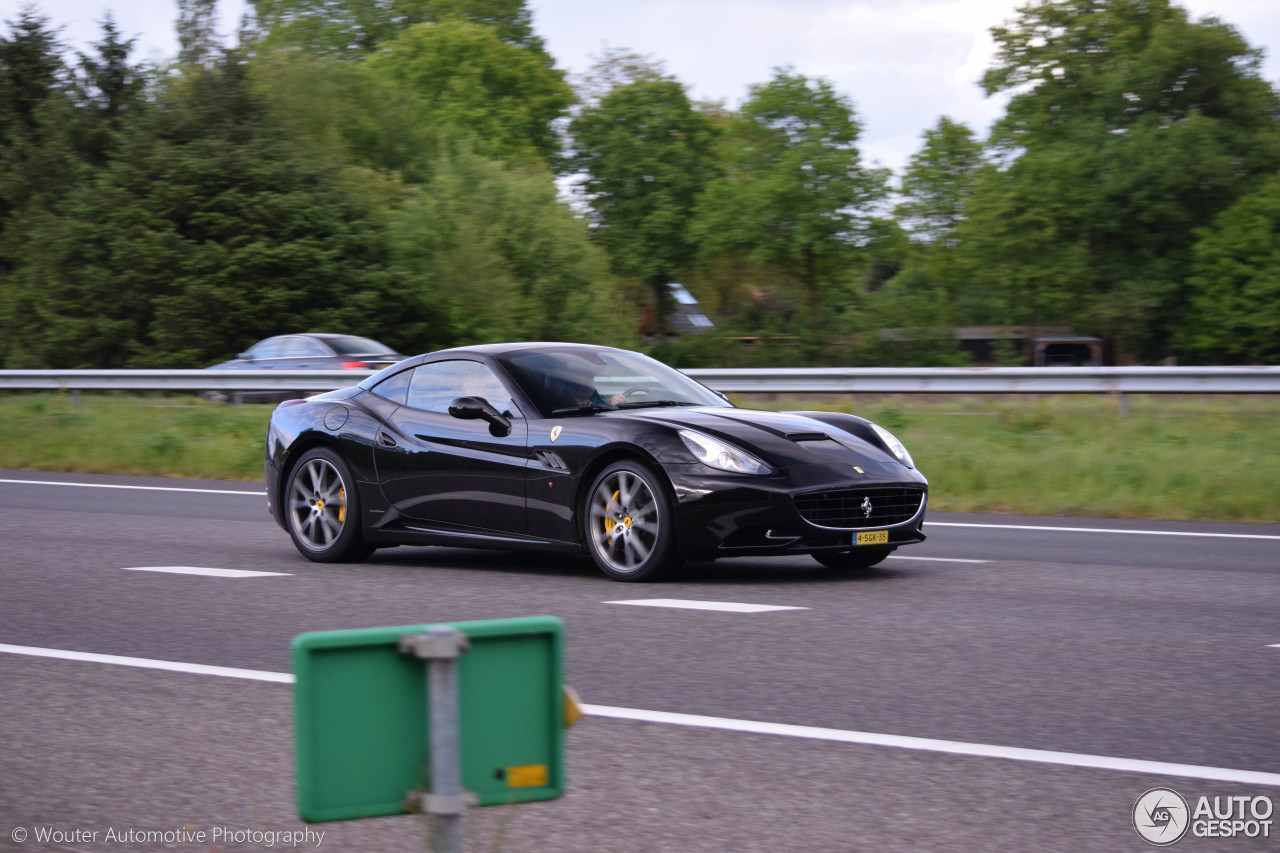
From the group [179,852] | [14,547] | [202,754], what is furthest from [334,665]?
[14,547]

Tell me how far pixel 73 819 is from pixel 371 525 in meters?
5.76

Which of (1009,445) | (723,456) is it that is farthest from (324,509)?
(1009,445)

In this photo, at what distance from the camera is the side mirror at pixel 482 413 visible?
370 inches

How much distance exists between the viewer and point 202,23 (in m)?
52.3

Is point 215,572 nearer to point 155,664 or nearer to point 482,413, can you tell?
point 482,413

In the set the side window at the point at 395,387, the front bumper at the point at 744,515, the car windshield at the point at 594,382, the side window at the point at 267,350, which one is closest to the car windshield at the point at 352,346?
the side window at the point at 267,350

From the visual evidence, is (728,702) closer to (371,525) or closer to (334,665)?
(334,665)

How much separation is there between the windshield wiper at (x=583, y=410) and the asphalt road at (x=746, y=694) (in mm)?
928

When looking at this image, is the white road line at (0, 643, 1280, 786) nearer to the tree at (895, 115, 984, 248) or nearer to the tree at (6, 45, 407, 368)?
the tree at (6, 45, 407, 368)

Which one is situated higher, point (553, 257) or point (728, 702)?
point (553, 257)

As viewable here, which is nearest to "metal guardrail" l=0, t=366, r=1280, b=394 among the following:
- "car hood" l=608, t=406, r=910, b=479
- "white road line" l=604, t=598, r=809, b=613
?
"car hood" l=608, t=406, r=910, b=479

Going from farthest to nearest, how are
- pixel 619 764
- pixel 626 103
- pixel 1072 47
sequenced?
1. pixel 626 103
2. pixel 1072 47
3. pixel 619 764

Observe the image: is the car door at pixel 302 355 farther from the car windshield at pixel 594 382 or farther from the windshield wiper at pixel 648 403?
the windshield wiper at pixel 648 403

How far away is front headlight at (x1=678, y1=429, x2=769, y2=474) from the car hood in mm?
54
